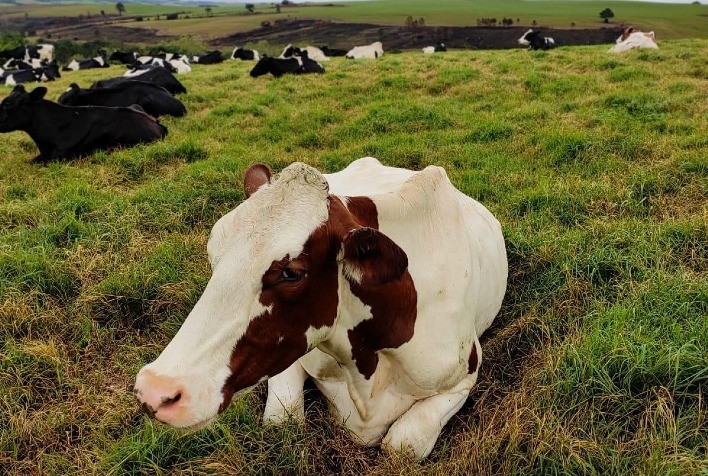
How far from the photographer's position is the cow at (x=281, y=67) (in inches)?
595

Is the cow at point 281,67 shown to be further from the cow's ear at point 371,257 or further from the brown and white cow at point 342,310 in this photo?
the cow's ear at point 371,257

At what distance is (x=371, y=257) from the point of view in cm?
216

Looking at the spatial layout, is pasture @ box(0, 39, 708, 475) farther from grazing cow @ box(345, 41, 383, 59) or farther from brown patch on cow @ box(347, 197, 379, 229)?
grazing cow @ box(345, 41, 383, 59)

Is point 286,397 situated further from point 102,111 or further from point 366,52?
point 366,52

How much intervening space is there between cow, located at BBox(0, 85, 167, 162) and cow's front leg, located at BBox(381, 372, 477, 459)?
7210 millimetres

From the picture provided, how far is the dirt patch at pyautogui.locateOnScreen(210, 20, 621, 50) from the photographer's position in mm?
49844

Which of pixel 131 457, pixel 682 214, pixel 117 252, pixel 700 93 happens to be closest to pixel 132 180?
pixel 117 252

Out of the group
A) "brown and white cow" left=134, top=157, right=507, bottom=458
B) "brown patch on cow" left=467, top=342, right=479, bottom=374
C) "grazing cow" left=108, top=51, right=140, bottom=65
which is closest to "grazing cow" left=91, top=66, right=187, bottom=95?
"brown and white cow" left=134, top=157, right=507, bottom=458

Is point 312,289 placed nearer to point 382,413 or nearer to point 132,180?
point 382,413

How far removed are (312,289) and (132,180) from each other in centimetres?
564

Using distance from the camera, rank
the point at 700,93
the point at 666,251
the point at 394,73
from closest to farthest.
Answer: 1. the point at 666,251
2. the point at 700,93
3. the point at 394,73

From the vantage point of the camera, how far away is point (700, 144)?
639cm

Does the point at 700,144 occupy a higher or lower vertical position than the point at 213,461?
higher

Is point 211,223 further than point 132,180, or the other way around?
point 132,180
